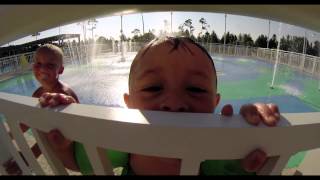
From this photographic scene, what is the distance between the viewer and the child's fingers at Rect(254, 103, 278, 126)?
1019mm

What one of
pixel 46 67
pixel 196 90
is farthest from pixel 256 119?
pixel 46 67

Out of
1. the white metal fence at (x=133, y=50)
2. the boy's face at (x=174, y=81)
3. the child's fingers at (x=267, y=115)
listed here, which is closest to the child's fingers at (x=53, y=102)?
the boy's face at (x=174, y=81)

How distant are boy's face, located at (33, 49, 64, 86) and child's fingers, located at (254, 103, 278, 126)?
6.46 ft

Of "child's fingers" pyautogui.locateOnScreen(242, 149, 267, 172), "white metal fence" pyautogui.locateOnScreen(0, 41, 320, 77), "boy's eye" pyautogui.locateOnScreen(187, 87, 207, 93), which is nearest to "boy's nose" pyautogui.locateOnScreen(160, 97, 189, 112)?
"boy's eye" pyautogui.locateOnScreen(187, 87, 207, 93)

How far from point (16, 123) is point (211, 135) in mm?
762

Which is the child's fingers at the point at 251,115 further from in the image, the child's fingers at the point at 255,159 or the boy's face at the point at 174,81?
the boy's face at the point at 174,81

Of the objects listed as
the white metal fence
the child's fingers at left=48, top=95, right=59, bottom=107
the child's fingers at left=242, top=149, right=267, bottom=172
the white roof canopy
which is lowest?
the white metal fence

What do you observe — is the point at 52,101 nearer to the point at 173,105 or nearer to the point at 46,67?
the point at 173,105

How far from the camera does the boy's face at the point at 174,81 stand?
1.59 m

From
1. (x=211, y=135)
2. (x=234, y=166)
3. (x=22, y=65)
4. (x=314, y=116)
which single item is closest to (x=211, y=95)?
(x=234, y=166)

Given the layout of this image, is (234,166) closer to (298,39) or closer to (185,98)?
(185,98)

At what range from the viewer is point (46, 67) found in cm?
284

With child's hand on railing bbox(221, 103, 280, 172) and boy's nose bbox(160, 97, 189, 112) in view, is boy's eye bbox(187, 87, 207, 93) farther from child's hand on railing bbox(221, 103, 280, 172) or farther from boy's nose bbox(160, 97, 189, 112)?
child's hand on railing bbox(221, 103, 280, 172)

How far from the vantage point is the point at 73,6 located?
126 centimetres
